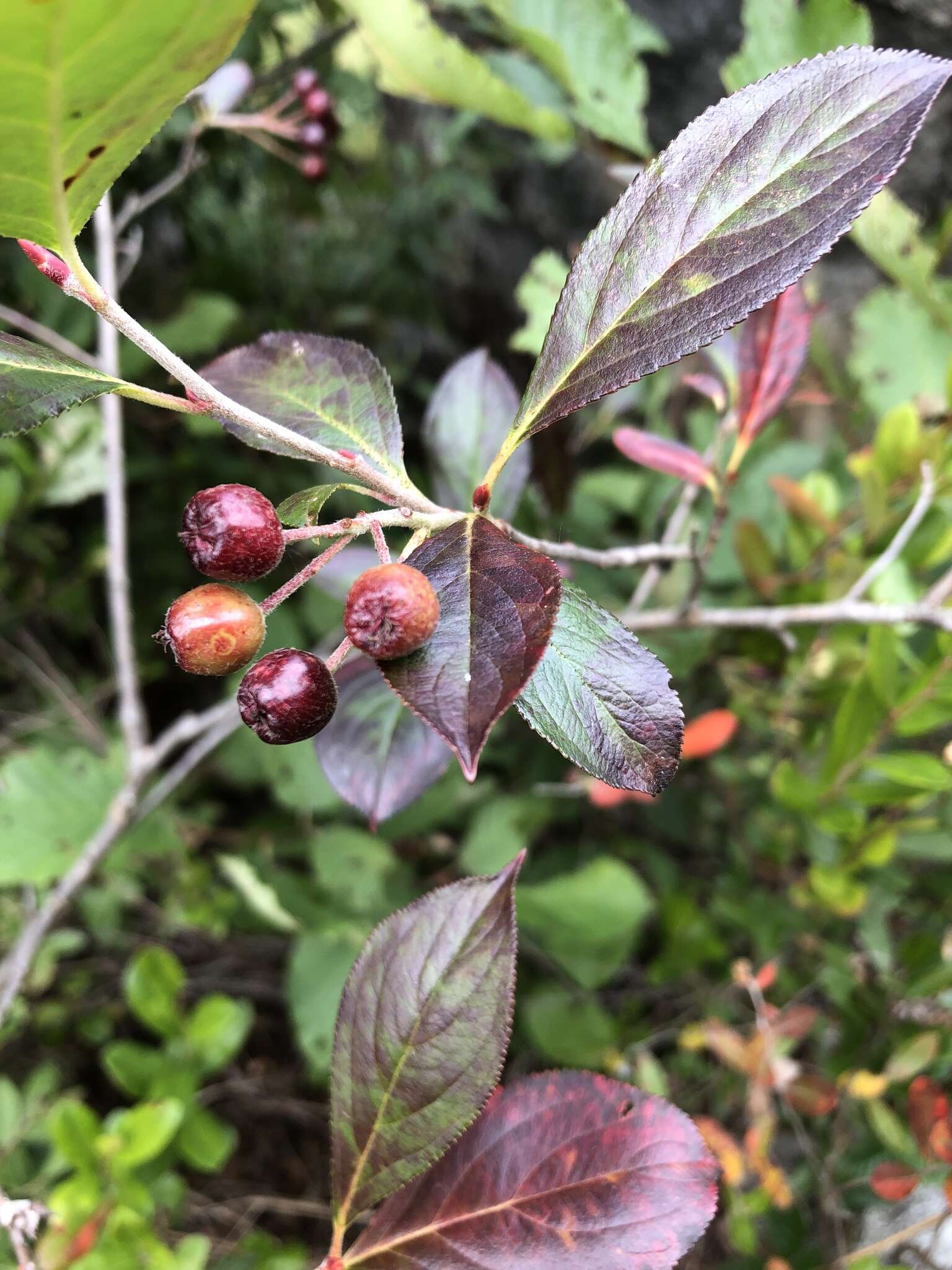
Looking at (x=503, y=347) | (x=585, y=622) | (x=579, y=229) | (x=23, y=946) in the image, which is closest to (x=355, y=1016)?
(x=585, y=622)

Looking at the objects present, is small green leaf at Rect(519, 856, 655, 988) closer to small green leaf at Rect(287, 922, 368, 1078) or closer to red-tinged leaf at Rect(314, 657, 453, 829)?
small green leaf at Rect(287, 922, 368, 1078)

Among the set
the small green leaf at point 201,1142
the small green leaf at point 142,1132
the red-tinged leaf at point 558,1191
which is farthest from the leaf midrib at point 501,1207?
the small green leaf at point 201,1142

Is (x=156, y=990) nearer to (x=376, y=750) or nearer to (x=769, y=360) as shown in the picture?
(x=376, y=750)

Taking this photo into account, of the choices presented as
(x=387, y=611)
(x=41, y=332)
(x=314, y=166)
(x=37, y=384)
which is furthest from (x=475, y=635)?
(x=314, y=166)

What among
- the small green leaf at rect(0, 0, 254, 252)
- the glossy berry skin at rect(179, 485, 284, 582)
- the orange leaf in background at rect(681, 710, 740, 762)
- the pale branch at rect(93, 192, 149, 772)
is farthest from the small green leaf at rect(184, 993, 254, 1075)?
the small green leaf at rect(0, 0, 254, 252)

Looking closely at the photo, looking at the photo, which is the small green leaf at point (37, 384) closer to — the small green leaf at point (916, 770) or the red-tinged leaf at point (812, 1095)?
the small green leaf at point (916, 770)

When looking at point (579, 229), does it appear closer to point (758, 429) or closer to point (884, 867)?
point (758, 429)
